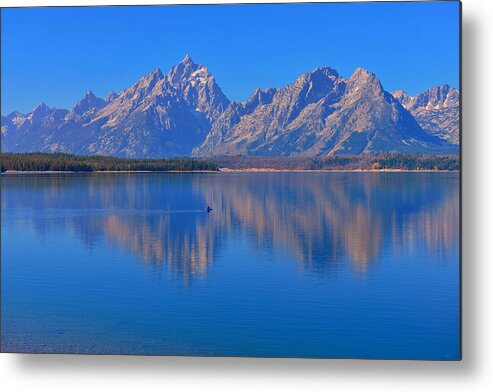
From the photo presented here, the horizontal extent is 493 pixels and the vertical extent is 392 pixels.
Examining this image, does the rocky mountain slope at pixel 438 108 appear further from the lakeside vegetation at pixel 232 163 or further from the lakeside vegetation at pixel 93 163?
the lakeside vegetation at pixel 93 163

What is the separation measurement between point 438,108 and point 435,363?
4730 mm

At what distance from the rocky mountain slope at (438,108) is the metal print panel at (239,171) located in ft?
0.22

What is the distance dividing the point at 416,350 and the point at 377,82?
5484 millimetres

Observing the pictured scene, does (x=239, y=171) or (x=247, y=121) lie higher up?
(x=247, y=121)

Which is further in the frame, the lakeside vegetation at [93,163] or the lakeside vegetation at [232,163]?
the lakeside vegetation at [232,163]

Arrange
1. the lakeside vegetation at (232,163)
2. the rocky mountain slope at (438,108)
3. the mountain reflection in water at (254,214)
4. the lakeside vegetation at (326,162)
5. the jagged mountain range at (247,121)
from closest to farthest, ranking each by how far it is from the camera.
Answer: the rocky mountain slope at (438,108), the jagged mountain range at (247,121), the mountain reflection in water at (254,214), the lakeside vegetation at (232,163), the lakeside vegetation at (326,162)

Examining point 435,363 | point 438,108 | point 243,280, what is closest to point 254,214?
point 243,280

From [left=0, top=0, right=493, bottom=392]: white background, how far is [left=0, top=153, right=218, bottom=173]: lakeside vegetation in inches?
260

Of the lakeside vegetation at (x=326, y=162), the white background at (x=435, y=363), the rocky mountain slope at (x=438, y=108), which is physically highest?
the rocky mountain slope at (x=438, y=108)

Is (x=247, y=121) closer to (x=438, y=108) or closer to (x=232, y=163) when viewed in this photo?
(x=232, y=163)

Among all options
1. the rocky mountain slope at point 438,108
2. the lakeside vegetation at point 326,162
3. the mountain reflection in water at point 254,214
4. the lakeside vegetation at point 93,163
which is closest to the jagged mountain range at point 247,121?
the rocky mountain slope at point 438,108

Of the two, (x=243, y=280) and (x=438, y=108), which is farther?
(x=243, y=280)

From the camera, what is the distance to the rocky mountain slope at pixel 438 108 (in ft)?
31.6

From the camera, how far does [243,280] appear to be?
12.4 metres
